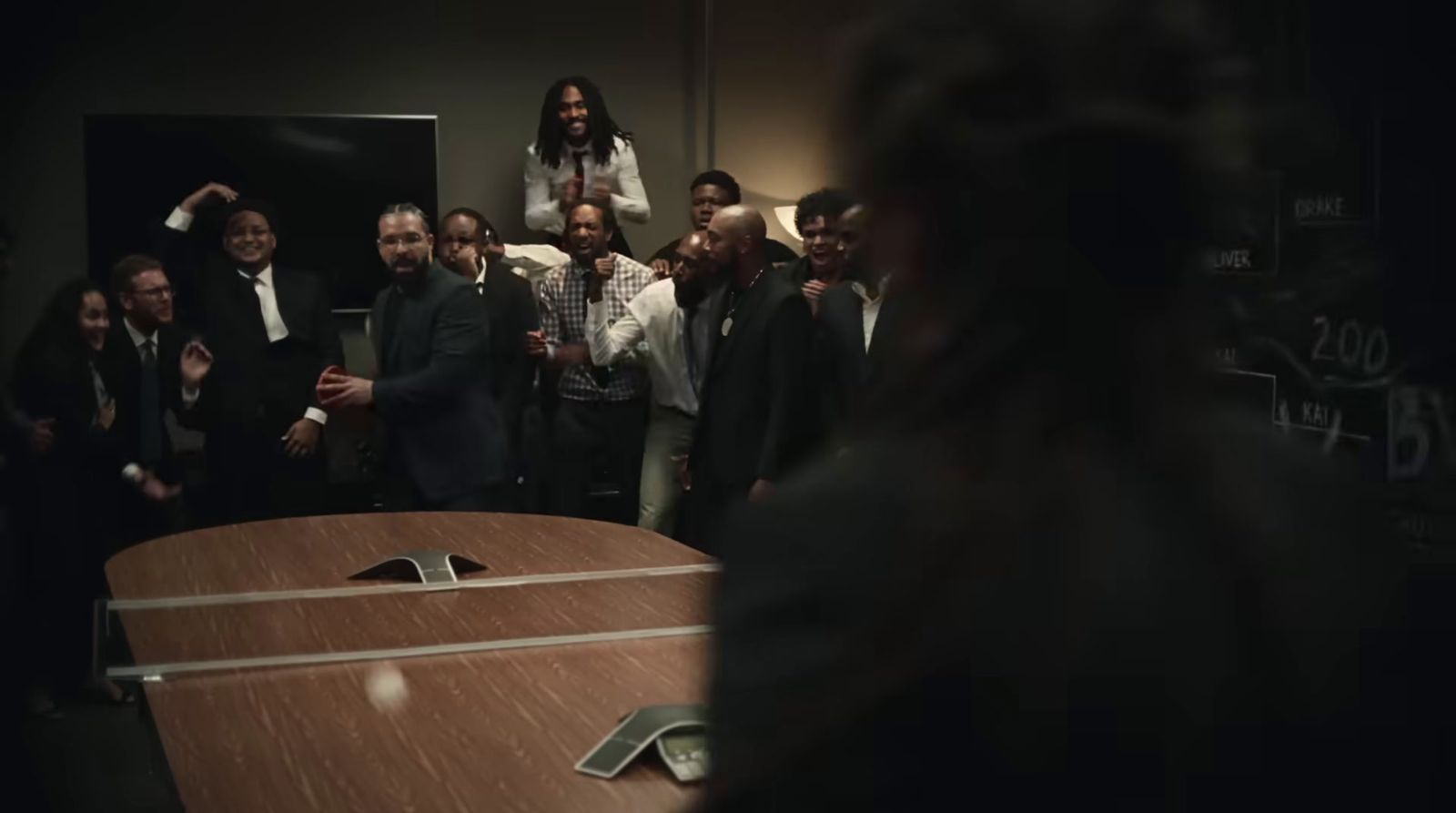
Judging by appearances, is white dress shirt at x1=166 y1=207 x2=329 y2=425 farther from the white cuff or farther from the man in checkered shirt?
the white cuff

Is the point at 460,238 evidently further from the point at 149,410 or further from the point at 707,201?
the point at 149,410

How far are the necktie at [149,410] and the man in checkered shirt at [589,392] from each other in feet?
4.19

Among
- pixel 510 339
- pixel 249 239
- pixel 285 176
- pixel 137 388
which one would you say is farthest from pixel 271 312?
pixel 285 176

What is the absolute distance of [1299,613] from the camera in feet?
2.68

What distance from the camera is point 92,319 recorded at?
496 centimetres

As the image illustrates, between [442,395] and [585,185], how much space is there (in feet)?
6.95

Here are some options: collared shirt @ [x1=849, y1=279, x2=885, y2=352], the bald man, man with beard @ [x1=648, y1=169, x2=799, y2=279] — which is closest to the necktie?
the bald man

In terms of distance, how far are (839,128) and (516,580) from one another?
2250mm

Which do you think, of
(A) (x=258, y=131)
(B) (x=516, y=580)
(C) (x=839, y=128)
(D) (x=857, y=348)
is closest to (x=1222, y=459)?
(C) (x=839, y=128)

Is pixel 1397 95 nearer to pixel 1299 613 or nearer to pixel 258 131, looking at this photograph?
pixel 1299 613

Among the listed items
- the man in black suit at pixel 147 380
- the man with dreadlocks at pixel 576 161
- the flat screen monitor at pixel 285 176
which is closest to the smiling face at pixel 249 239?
the man in black suit at pixel 147 380

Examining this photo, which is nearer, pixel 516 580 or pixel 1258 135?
pixel 1258 135

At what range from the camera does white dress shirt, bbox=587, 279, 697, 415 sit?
17.8ft

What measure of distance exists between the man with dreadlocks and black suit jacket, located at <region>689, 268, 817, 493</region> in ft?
7.46
